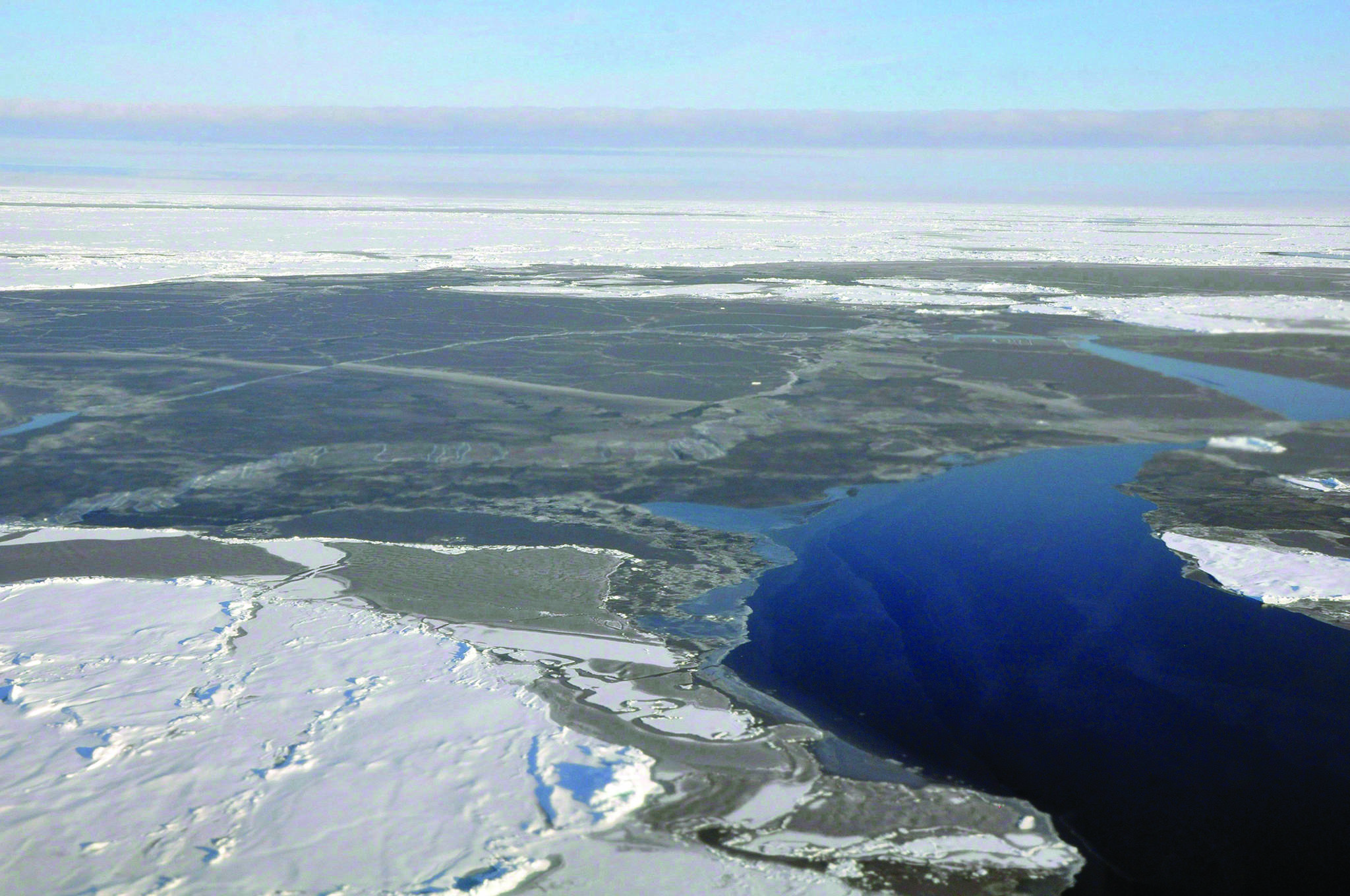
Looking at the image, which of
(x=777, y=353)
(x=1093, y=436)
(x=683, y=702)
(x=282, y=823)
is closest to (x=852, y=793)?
(x=683, y=702)

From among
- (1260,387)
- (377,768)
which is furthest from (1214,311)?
(377,768)

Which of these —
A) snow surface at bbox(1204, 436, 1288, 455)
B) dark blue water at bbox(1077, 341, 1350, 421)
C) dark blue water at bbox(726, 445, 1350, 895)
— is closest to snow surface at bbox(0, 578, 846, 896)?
dark blue water at bbox(726, 445, 1350, 895)

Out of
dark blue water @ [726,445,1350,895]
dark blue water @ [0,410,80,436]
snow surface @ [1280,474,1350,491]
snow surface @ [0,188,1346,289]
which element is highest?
snow surface @ [0,188,1346,289]

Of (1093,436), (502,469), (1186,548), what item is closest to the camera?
(1186,548)

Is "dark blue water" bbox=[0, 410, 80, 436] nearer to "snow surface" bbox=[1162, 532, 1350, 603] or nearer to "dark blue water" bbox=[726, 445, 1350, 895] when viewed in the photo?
"dark blue water" bbox=[726, 445, 1350, 895]

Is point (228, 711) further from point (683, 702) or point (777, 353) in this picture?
point (777, 353)

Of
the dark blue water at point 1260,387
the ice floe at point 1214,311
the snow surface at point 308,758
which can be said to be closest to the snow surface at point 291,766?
the snow surface at point 308,758
